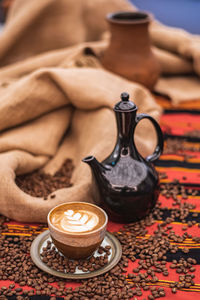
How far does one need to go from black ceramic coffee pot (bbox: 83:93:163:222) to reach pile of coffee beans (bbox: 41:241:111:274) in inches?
6.5

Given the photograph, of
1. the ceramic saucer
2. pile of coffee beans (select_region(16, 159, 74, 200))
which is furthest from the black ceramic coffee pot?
pile of coffee beans (select_region(16, 159, 74, 200))

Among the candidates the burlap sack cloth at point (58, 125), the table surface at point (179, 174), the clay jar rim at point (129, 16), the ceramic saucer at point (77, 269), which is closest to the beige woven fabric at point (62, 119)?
the burlap sack cloth at point (58, 125)

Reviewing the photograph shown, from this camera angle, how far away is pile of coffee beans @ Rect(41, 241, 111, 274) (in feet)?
3.63

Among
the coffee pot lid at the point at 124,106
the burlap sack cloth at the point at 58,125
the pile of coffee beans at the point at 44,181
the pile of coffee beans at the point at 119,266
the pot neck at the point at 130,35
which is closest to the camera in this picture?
the pile of coffee beans at the point at 119,266

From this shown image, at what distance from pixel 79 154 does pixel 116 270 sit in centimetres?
64

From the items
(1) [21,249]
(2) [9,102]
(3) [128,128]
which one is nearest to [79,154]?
(2) [9,102]

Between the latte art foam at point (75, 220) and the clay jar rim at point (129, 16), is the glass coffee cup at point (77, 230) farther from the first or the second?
the clay jar rim at point (129, 16)

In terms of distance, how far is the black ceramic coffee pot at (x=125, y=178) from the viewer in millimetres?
1273

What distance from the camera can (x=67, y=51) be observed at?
2.25m

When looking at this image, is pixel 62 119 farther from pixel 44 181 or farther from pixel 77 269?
pixel 77 269

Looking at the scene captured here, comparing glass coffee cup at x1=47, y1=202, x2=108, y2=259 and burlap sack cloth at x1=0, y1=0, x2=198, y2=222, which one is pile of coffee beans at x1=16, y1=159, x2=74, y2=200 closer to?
burlap sack cloth at x1=0, y1=0, x2=198, y2=222

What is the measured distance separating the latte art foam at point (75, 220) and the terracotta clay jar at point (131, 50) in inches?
42.8

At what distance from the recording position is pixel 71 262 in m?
1.13

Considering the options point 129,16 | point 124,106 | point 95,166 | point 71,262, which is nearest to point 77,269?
point 71,262
